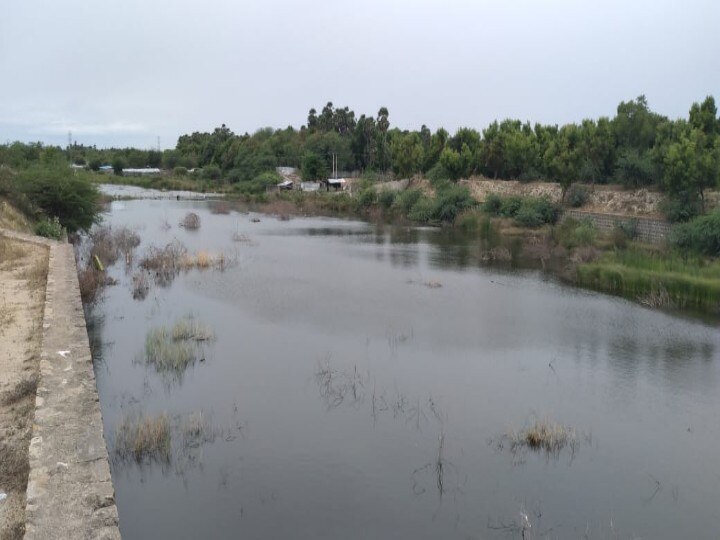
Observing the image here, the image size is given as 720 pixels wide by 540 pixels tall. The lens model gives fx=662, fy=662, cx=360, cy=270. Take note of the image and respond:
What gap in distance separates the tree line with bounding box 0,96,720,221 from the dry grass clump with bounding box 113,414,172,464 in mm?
22367

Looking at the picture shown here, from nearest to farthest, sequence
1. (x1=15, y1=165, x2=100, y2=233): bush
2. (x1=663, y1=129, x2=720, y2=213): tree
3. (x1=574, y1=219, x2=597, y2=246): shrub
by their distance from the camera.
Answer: (x1=15, y1=165, x2=100, y2=233): bush < (x1=663, y1=129, x2=720, y2=213): tree < (x1=574, y1=219, x2=597, y2=246): shrub

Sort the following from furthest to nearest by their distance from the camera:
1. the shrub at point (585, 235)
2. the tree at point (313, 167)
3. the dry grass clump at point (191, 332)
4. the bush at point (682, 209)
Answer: the tree at point (313, 167)
the shrub at point (585, 235)
the bush at point (682, 209)
the dry grass clump at point (191, 332)

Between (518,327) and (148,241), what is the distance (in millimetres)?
17278

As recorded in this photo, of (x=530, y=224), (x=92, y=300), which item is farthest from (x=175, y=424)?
(x=530, y=224)

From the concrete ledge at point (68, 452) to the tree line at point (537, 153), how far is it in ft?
76.0

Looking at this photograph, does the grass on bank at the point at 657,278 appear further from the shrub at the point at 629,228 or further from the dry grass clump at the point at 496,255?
the dry grass clump at the point at 496,255

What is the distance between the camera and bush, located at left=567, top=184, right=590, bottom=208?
110 ft

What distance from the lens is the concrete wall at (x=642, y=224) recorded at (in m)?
24.3

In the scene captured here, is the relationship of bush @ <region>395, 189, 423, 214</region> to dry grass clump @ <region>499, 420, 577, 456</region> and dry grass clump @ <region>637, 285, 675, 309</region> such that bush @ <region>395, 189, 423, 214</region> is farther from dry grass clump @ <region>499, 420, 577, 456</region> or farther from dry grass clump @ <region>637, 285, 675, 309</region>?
dry grass clump @ <region>499, 420, 577, 456</region>

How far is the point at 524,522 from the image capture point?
6535mm

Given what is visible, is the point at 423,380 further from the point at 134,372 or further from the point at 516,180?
the point at 516,180

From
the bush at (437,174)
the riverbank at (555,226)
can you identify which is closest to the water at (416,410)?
the riverbank at (555,226)

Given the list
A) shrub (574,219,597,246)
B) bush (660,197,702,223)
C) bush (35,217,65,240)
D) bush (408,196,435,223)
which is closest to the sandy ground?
bush (35,217,65,240)

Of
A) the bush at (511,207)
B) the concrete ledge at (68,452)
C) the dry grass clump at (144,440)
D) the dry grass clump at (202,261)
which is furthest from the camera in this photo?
the bush at (511,207)
